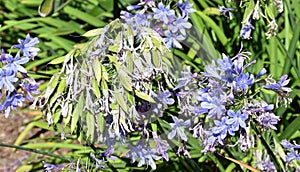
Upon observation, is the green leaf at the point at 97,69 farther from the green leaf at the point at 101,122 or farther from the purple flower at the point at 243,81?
the purple flower at the point at 243,81

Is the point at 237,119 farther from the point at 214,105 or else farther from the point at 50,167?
the point at 50,167

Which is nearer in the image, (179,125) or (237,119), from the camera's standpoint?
(237,119)

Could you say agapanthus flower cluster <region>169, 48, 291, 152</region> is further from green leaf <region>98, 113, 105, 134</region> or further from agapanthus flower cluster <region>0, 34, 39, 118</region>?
agapanthus flower cluster <region>0, 34, 39, 118</region>

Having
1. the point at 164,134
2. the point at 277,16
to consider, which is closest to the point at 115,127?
the point at 164,134

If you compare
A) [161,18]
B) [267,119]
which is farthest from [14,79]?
[267,119]

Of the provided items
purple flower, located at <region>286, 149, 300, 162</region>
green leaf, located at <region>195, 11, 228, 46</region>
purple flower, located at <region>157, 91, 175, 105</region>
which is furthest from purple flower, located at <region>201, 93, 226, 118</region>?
green leaf, located at <region>195, 11, 228, 46</region>

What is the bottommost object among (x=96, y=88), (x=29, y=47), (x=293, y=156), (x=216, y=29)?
(x=293, y=156)

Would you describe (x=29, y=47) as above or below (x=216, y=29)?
below

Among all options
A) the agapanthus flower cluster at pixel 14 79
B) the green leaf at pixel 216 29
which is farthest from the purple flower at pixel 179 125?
the green leaf at pixel 216 29
